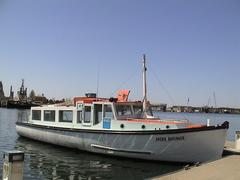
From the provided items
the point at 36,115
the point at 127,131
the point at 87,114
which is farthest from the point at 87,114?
the point at 36,115

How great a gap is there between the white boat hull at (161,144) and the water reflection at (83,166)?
0.36 m

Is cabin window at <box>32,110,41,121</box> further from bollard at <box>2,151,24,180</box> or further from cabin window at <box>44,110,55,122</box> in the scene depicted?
bollard at <box>2,151,24,180</box>

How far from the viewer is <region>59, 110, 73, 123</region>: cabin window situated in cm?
1930

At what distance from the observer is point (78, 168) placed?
1488 centimetres

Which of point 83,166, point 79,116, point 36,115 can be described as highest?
point 79,116

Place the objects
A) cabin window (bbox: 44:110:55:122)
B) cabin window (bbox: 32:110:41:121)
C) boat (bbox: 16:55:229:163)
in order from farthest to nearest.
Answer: cabin window (bbox: 32:110:41:121) < cabin window (bbox: 44:110:55:122) < boat (bbox: 16:55:229:163)

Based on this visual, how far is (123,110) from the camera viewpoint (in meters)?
17.8

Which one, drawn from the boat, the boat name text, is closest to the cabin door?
the boat

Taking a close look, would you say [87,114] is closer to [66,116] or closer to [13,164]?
[66,116]

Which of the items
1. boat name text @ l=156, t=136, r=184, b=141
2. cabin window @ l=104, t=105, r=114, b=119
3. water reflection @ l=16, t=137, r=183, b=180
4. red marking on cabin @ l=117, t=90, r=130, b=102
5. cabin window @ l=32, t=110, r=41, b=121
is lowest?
water reflection @ l=16, t=137, r=183, b=180

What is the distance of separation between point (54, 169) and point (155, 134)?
4.25 metres

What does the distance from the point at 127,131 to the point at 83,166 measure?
2359 mm

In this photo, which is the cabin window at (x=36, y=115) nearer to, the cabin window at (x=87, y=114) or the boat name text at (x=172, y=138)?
the cabin window at (x=87, y=114)

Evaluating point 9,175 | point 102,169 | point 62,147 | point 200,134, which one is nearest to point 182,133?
point 200,134
